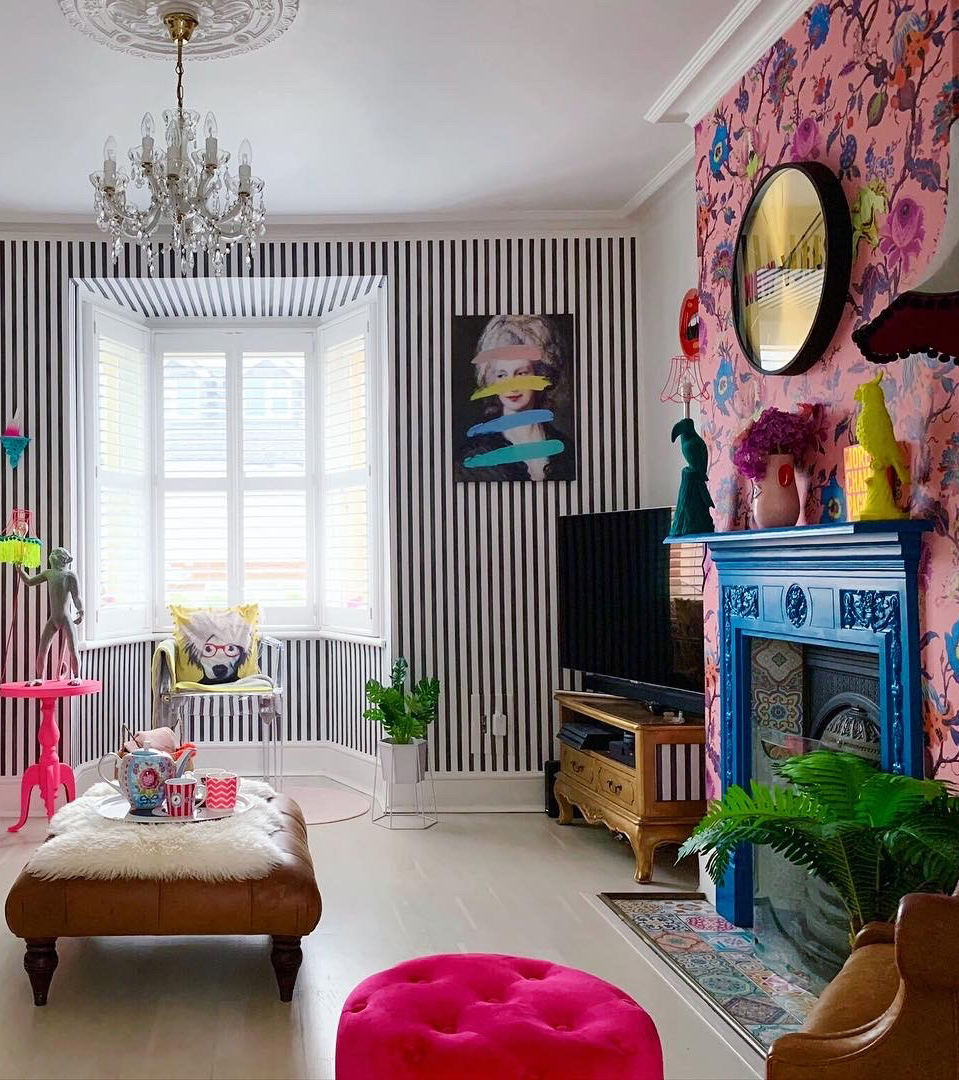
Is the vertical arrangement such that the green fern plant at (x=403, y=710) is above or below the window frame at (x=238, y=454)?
below

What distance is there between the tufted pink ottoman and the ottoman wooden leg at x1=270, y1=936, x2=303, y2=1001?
0.81 meters

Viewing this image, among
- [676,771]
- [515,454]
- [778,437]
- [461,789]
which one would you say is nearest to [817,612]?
[778,437]

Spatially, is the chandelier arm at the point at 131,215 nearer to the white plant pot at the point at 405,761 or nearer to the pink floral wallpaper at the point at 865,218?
the pink floral wallpaper at the point at 865,218

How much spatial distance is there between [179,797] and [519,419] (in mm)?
2667

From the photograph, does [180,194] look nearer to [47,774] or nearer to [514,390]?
[514,390]

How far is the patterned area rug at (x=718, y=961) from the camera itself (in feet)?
8.99

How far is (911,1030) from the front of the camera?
1.39 meters

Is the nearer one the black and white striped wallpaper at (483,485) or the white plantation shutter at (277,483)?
the black and white striped wallpaper at (483,485)

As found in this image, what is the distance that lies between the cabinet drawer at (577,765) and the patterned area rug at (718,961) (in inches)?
28.4

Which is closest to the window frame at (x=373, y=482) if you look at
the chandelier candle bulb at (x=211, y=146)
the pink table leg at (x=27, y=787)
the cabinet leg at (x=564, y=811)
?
the cabinet leg at (x=564, y=811)

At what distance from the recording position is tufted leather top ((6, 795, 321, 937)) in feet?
9.20

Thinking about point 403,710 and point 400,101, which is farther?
point 403,710

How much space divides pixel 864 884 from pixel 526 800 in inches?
120

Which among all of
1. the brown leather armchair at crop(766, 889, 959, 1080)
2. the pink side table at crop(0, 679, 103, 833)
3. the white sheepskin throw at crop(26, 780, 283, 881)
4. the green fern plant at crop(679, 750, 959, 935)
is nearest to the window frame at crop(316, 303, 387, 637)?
the pink side table at crop(0, 679, 103, 833)
